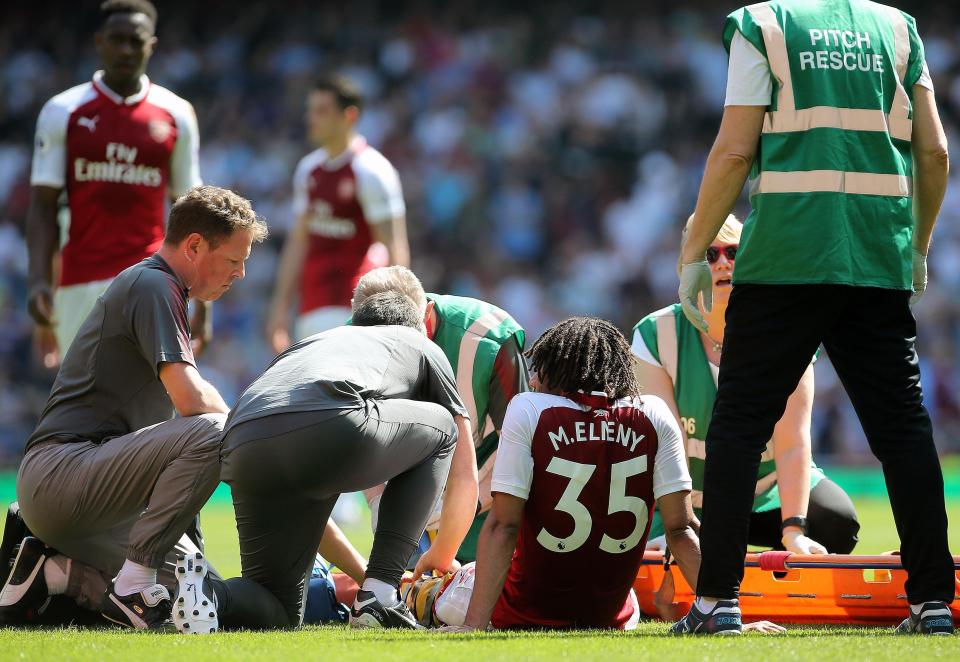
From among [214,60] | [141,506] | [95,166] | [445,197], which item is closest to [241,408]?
[141,506]

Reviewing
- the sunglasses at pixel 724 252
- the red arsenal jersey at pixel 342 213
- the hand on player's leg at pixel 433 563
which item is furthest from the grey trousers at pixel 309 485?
the red arsenal jersey at pixel 342 213

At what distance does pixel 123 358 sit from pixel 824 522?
291 centimetres

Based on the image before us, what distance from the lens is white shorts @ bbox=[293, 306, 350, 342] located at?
9.31 m

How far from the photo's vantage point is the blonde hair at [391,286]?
465 cm

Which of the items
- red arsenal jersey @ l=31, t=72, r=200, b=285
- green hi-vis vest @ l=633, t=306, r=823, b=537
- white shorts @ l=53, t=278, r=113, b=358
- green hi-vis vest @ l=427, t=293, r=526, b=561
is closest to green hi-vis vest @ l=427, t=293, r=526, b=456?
green hi-vis vest @ l=427, t=293, r=526, b=561

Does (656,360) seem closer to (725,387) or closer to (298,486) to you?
(725,387)

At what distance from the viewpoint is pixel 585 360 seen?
3.94 meters

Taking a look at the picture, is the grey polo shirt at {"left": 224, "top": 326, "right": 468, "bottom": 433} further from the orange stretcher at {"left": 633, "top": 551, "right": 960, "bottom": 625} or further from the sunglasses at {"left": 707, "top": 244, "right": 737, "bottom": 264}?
the sunglasses at {"left": 707, "top": 244, "right": 737, "bottom": 264}

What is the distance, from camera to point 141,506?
172 inches

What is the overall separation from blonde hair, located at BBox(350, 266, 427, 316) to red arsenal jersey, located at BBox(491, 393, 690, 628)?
874 mm

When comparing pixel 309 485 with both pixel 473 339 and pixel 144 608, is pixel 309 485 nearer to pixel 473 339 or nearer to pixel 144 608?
pixel 144 608

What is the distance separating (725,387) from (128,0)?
14.3 ft

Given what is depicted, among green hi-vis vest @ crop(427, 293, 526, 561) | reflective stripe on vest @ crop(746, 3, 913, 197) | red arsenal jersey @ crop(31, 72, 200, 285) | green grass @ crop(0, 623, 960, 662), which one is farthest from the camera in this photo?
red arsenal jersey @ crop(31, 72, 200, 285)

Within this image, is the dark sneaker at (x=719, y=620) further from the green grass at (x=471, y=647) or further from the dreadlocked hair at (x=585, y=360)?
the dreadlocked hair at (x=585, y=360)
